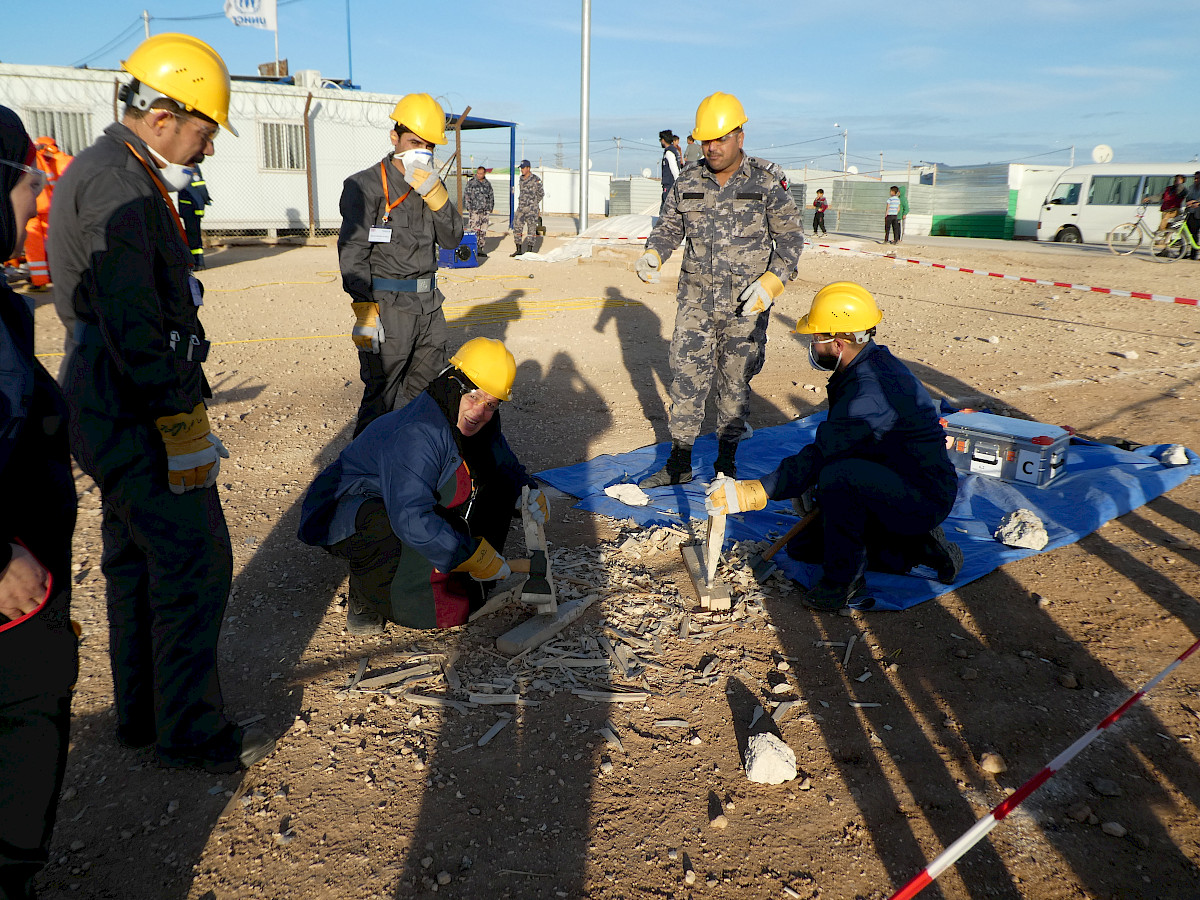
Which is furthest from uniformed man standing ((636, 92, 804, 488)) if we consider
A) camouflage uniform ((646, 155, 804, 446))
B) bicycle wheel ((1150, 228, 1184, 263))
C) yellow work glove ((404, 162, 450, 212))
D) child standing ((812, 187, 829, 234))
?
child standing ((812, 187, 829, 234))

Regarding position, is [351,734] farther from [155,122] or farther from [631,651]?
[155,122]

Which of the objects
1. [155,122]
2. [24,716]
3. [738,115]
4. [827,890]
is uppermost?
[738,115]

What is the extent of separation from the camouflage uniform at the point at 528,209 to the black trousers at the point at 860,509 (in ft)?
48.9

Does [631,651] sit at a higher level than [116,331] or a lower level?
lower

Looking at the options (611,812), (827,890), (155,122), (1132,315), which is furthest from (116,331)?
(1132,315)

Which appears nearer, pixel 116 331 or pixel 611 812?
pixel 116 331

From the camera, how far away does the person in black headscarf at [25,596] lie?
1.52 meters

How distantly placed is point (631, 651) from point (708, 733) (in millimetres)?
567

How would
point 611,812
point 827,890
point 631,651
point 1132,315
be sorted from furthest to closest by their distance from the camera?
point 1132,315 → point 631,651 → point 611,812 → point 827,890

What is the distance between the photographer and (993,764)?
8.54ft

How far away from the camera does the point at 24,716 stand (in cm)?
158

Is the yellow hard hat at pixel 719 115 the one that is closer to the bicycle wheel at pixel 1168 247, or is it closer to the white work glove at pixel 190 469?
the white work glove at pixel 190 469

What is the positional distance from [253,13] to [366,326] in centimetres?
2136

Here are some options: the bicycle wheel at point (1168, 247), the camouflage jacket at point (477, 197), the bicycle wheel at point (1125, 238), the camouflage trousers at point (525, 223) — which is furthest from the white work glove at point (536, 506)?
the bicycle wheel at point (1125, 238)
